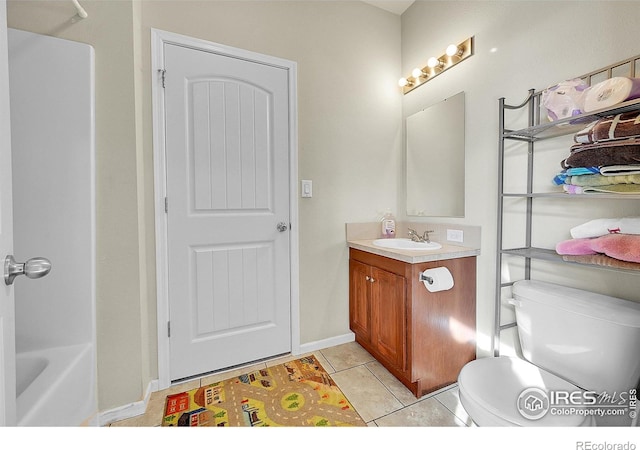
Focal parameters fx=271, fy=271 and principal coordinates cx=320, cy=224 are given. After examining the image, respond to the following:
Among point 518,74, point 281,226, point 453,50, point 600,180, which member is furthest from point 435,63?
point 281,226

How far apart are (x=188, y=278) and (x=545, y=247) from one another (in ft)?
6.38

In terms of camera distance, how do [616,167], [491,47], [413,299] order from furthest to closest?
[491,47] < [413,299] < [616,167]

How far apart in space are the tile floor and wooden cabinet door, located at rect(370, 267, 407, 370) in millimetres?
146

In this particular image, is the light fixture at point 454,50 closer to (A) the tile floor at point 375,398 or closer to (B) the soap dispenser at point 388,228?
(B) the soap dispenser at point 388,228

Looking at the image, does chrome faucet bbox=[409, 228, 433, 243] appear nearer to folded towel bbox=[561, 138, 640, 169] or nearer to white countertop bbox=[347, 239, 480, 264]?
white countertop bbox=[347, 239, 480, 264]

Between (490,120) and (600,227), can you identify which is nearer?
(600,227)

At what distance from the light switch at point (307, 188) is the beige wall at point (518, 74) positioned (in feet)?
3.31

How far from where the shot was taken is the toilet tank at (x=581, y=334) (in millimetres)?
940

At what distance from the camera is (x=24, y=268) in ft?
2.15

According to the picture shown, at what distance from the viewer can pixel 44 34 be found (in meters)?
1.21

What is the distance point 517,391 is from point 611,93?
1.15m

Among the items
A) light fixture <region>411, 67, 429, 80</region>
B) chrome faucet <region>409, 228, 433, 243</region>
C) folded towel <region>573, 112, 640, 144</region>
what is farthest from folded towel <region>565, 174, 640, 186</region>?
light fixture <region>411, 67, 429, 80</region>
